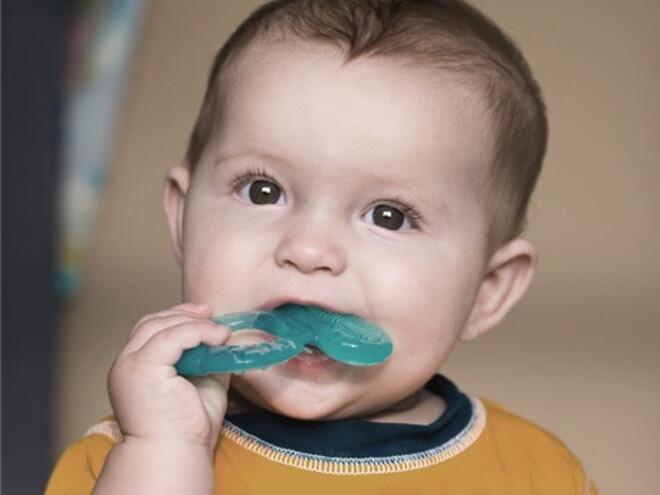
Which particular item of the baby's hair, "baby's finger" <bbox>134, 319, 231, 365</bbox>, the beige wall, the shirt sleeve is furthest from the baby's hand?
the beige wall

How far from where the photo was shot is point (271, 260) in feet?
3.30

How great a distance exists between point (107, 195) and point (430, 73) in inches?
52.1

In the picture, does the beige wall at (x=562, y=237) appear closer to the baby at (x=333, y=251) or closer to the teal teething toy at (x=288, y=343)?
the baby at (x=333, y=251)

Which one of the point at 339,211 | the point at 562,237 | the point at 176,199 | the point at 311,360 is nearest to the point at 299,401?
the point at 311,360

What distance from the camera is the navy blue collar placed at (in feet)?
3.50

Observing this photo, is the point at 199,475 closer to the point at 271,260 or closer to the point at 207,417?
the point at 207,417

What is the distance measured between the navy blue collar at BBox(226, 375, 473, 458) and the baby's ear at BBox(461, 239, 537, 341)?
12 cm

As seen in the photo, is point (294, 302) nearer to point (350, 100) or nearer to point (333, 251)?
point (333, 251)

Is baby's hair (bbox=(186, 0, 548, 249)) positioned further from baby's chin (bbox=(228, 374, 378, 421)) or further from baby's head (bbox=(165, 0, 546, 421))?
baby's chin (bbox=(228, 374, 378, 421))

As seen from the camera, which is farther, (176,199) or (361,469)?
(176,199)

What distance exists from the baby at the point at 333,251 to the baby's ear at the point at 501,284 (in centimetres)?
3

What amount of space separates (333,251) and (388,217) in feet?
0.26

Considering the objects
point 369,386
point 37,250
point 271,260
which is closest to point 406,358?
point 369,386

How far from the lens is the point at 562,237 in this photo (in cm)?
228
